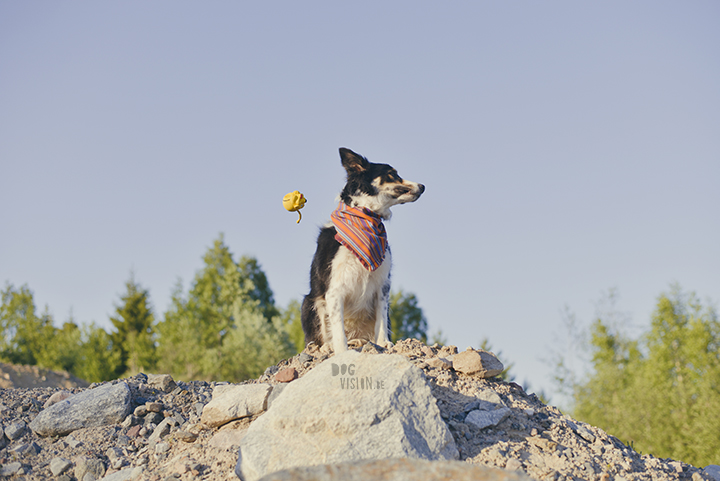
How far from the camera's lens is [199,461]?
5.72m

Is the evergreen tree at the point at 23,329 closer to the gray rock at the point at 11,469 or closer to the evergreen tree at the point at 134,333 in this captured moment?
the evergreen tree at the point at 134,333

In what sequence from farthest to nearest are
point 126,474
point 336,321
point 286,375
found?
1. point 336,321
2. point 286,375
3. point 126,474

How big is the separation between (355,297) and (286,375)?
145 centimetres

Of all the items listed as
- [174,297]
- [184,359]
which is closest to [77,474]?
[184,359]

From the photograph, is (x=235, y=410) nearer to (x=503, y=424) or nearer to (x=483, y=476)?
(x=503, y=424)

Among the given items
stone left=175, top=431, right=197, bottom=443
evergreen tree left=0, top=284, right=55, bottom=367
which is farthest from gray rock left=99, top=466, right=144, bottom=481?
evergreen tree left=0, top=284, right=55, bottom=367

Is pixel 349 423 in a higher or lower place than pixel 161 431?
lower

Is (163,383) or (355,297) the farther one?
(163,383)

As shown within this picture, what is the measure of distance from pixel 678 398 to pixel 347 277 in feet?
91.7

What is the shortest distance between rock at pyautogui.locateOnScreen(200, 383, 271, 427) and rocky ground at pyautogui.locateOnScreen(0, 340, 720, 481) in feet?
0.31

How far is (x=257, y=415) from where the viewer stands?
6359 mm

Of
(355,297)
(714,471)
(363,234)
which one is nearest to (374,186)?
(363,234)

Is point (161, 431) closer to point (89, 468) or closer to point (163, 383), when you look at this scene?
point (89, 468)

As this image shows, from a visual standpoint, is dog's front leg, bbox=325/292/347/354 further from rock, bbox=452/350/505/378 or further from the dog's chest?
rock, bbox=452/350/505/378
